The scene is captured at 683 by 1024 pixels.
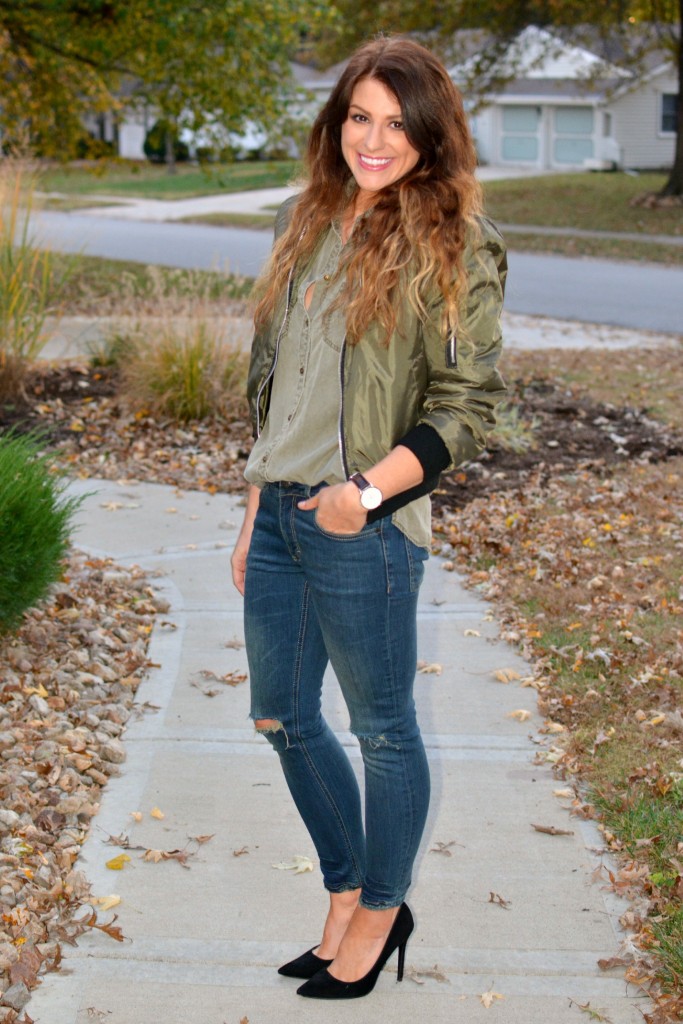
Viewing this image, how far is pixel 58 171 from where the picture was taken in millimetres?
41344

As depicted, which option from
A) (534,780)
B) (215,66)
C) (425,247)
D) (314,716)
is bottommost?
(534,780)

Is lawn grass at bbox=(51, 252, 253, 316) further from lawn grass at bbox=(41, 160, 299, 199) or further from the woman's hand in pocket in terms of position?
lawn grass at bbox=(41, 160, 299, 199)

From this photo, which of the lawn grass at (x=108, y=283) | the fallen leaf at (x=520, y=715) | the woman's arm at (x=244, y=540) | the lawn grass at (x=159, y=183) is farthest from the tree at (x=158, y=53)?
the lawn grass at (x=159, y=183)

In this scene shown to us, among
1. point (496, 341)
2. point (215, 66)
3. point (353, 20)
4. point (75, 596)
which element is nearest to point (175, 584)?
point (75, 596)

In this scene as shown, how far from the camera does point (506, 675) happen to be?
5.07m

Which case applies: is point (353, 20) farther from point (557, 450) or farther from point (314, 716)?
point (314, 716)

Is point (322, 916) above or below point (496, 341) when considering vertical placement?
below

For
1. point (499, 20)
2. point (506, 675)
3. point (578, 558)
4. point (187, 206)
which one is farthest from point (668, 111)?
point (506, 675)

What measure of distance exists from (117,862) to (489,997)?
119cm

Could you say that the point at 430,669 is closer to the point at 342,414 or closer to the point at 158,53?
the point at 342,414

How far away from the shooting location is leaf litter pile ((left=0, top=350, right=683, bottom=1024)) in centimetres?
364

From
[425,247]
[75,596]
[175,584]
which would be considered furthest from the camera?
Result: [175,584]

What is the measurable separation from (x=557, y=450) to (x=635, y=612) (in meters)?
2.77

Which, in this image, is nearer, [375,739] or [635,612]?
[375,739]
